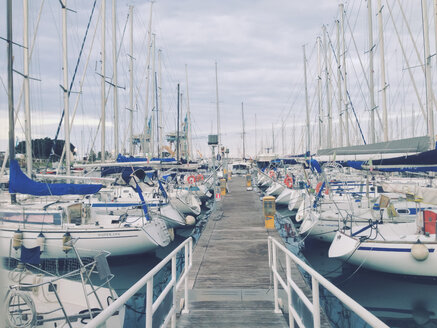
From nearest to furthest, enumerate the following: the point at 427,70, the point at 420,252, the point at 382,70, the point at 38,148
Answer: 1. the point at 420,252
2. the point at 427,70
3. the point at 382,70
4. the point at 38,148

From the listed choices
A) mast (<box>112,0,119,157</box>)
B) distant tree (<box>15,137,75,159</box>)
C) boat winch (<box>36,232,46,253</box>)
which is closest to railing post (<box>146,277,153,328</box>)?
boat winch (<box>36,232,46,253</box>)

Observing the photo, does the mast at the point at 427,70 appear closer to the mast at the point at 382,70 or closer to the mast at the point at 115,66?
the mast at the point at 382,70

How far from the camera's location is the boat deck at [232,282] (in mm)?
5883

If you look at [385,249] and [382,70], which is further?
[382,70]

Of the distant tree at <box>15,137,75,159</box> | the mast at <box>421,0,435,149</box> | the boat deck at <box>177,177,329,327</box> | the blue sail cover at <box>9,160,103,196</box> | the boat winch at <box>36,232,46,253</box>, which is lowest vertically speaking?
the boat deck at <box>177,177,329,327</box>

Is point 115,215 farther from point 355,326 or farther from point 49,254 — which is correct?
point 355,326

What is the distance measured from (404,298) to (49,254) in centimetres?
1034

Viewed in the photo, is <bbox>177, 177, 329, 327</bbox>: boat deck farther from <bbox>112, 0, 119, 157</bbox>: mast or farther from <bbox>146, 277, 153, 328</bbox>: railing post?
<bbox>112, 0, 119, 157</bbox>: mast

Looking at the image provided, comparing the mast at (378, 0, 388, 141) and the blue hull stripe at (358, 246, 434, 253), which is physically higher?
the mast at (378, 0, 388, 141)

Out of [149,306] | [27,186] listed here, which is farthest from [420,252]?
[27,186]

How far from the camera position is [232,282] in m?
8.05

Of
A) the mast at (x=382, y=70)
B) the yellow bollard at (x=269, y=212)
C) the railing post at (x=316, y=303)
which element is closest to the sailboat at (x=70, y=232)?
the yellow bollard at (x=269, y=212)

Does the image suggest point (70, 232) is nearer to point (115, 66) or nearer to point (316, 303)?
point (316, 303)

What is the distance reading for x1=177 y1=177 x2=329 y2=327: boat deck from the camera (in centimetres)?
588
